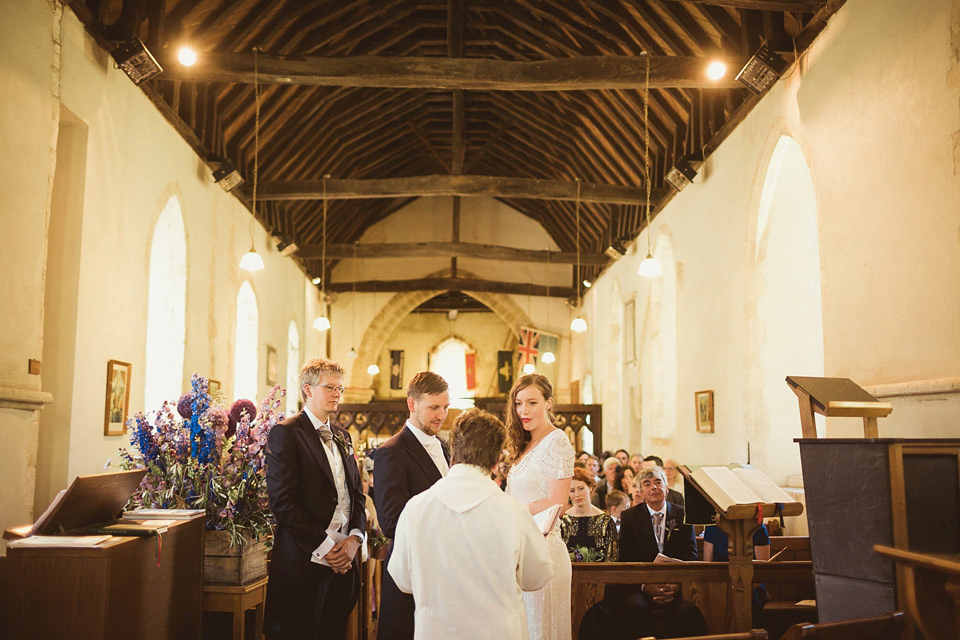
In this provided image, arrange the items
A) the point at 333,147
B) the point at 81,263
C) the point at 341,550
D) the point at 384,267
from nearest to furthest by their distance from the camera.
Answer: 1. the point at 341,550
2. the point at 81,263
3. the point at 333,147
4. the point at 384,267

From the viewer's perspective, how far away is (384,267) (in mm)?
17734

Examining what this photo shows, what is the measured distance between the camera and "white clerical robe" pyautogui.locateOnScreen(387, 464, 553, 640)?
2.13 meters

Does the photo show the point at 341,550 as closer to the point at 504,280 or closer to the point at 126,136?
the point at 126,136

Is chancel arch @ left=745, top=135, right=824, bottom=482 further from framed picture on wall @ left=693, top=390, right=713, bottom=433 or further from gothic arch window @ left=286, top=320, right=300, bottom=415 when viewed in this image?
gothic arch window @ left=286, top=320, right=300, bottom=415

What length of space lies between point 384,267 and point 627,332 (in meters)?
6.91

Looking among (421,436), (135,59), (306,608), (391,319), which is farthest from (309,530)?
(391,319)

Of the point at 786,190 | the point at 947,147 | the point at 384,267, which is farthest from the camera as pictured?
the point at 384,267

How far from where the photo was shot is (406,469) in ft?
9.29

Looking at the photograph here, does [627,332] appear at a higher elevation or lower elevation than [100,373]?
higher

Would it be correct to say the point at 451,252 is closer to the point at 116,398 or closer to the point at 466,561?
the point at 116,398

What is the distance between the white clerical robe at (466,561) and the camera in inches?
83.7

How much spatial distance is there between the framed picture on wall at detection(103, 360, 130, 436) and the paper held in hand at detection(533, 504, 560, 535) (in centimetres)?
424

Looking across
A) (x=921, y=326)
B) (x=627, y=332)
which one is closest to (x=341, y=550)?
(x=921, y=326)

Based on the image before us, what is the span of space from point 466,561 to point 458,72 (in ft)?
18.7
